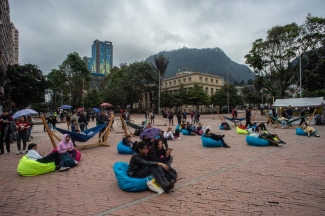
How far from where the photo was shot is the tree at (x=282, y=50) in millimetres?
25373

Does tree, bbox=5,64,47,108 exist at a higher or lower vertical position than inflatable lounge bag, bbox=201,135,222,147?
higher

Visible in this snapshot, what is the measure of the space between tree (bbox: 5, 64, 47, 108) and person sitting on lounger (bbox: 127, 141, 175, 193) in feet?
122

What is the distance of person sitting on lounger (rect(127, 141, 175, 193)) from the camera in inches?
168

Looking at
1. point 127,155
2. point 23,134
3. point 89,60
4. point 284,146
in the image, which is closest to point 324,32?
point 284,146

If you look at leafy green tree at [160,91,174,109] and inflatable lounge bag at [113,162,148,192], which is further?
leafy green tree at [160,91,174,109]

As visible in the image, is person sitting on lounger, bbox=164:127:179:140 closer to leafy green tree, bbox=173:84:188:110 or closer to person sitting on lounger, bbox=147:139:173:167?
person sitting on lounger, bbox=147:139:173:167

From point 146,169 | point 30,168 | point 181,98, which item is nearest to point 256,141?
point 146,169

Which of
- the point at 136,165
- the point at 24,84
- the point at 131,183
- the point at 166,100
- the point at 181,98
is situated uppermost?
the point at 24,84

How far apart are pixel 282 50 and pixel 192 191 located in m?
29.1

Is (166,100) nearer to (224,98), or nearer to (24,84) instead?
(224,98)

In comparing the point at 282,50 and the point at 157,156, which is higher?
the point at 282,50

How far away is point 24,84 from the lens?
35.2 meters

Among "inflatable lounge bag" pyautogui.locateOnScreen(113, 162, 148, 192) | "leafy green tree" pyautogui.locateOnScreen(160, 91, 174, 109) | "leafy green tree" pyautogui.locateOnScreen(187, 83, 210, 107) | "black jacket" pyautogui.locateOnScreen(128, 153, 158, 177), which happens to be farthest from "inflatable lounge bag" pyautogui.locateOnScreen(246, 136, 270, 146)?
"leafy green tree" pyautogui.locateOnScreen(160, 91, 174, 109)

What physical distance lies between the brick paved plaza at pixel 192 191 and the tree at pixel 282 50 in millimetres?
24375
